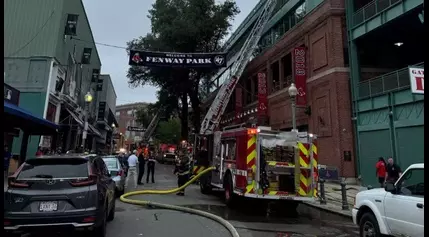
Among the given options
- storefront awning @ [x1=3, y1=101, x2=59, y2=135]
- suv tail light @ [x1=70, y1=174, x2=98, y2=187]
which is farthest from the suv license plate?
storefront awning @ [x1=3, y1=101, x2=59, y2=135]

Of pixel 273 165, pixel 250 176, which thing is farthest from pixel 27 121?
pixel 273 165

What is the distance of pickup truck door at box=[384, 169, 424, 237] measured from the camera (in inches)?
229

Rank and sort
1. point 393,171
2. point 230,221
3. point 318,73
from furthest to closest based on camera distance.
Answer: point 318,73, point 393,171, point 230,221

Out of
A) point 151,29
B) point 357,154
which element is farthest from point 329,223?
point 151,29

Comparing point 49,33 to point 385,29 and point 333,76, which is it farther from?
point 385,29

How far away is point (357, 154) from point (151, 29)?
30299 mm

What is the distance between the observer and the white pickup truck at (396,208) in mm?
5883

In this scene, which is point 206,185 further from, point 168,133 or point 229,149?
point 168,133

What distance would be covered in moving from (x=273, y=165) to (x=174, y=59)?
13.3 meters

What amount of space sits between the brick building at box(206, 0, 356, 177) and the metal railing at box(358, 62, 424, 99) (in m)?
1.42

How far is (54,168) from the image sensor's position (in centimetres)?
700

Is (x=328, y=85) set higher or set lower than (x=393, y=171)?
higher

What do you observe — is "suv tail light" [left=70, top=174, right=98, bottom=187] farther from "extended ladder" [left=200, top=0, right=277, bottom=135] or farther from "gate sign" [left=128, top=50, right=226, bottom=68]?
"gate sign" [left=128, top=50, right=226, bottom=68]

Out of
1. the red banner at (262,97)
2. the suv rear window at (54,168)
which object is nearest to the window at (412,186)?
the suv rear window at (54,168)
